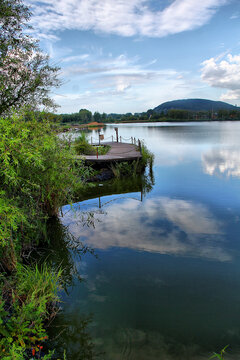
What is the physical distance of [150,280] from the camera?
557 cm

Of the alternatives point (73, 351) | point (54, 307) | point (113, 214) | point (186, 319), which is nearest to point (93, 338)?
point (73, 351)

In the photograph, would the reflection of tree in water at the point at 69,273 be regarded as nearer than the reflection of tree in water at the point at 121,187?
Yes

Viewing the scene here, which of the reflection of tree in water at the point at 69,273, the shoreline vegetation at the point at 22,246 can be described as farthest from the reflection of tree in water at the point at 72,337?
the shoreline vegetation at the point at 22,246

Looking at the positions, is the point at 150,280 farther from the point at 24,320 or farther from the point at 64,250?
the point at 24,320

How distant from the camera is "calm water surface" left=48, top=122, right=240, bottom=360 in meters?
3.95

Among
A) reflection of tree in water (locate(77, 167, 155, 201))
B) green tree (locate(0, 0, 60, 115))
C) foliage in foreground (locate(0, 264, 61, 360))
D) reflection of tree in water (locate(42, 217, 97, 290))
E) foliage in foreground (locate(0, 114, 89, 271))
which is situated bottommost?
reflection of tree in water (locate(42, 217, 97, 290))

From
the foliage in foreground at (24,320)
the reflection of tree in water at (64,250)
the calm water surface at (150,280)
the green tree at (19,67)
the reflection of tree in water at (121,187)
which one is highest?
the green tree at (19,67)

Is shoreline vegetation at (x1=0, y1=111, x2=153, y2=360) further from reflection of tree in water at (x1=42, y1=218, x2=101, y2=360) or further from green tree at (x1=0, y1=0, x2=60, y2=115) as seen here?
green tree at (x1=0, y1=0, x2=60, y2=115)

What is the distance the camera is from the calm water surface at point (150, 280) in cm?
395

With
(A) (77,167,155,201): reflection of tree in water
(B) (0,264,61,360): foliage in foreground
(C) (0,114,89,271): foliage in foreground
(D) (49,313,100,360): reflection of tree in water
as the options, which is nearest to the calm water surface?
(D) (49,313,100,360): reflection of tree in water

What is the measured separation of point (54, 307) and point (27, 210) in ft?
7.15

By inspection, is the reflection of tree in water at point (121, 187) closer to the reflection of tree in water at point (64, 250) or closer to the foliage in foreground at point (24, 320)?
the reflection of tree in water at point (64, 250)

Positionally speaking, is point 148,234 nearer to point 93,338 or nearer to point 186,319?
point 186,319

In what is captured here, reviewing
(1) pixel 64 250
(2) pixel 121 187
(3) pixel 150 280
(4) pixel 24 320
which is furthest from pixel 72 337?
(2) pixel 121 187
